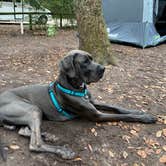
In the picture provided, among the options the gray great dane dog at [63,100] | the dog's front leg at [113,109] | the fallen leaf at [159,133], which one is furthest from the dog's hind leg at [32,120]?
the fallen leaf at [159,133]

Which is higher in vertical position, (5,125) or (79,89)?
(79,89)


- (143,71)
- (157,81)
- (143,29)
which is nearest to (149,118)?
(157,81)

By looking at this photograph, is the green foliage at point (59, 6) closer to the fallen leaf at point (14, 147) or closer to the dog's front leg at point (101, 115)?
the dog's front leg at point (101, 115)

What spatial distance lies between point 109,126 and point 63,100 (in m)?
0.67

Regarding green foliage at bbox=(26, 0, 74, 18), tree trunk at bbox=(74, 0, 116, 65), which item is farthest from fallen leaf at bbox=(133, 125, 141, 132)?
green foliage at bbox=(26, 0, 74, 18)

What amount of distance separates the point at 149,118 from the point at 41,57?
433 centimetres

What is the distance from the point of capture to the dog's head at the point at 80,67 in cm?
334

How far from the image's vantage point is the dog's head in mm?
3336

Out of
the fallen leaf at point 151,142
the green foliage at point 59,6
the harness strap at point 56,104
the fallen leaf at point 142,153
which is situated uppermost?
the green foliage at point 59,6

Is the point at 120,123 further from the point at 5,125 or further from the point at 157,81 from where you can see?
the point at 157,81

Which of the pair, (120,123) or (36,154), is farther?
(120,123)

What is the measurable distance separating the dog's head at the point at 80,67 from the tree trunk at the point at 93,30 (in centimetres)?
293

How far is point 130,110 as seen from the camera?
12.9ft

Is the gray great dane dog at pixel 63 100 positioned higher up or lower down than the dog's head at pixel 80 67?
lower down
